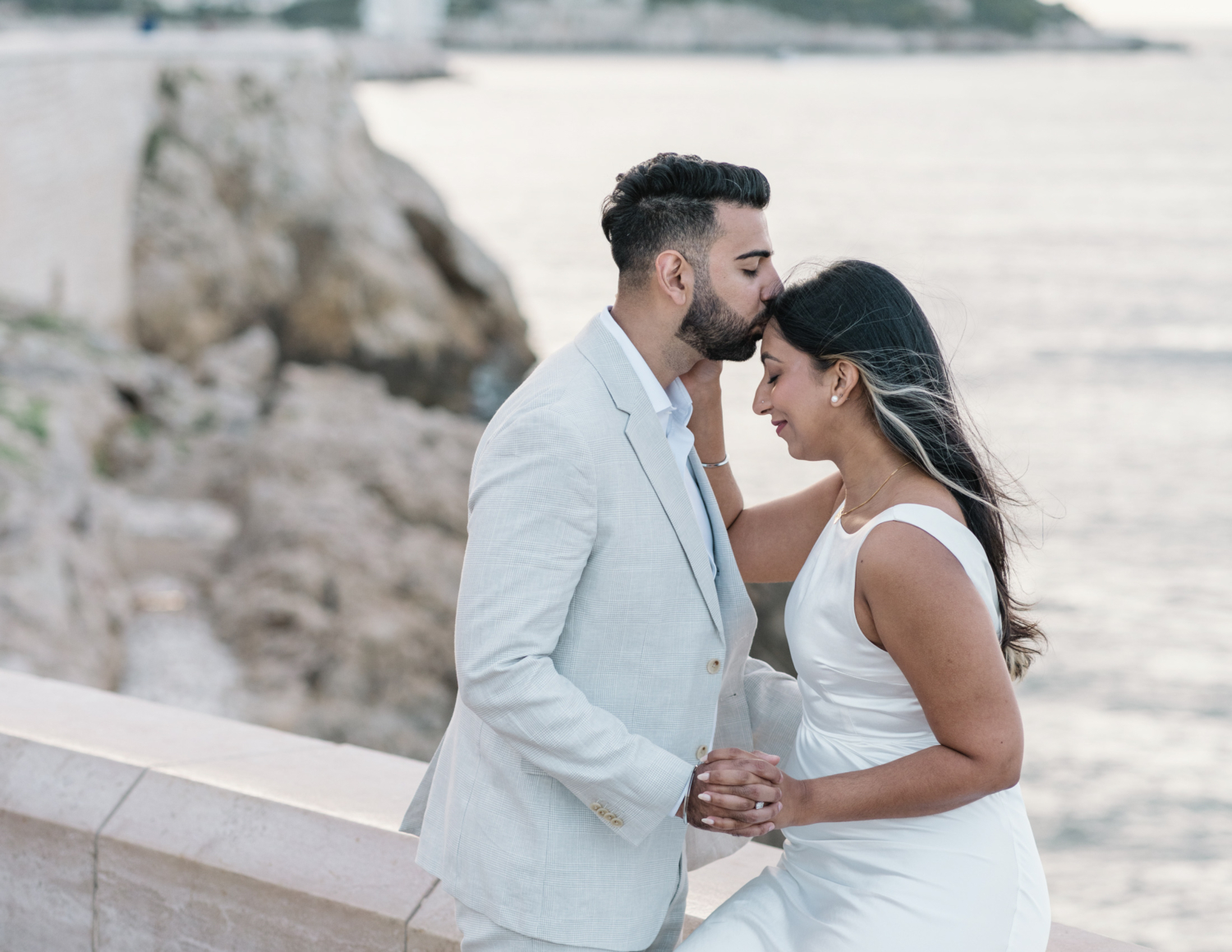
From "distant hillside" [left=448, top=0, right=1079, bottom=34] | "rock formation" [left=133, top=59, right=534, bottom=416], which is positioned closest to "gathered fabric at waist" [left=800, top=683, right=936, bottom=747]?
"rock formation" [left=133, top=59, right=534, bottom=416]

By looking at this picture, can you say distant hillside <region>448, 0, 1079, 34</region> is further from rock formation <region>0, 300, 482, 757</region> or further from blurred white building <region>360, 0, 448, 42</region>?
rock formation <region>0, 300, 482, 757</region>

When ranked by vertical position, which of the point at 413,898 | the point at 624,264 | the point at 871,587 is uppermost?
the point at 624,264

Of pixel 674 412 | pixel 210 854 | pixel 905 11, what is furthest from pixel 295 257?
pixel 905 11

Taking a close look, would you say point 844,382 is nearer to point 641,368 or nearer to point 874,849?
point 641,368

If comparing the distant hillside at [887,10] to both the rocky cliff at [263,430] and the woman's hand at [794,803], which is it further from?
the woman's hand at [794,803]

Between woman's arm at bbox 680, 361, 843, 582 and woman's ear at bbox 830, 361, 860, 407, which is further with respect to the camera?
woman's arm at bbox 680, 361, 843, 582

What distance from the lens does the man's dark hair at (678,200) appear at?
226 centimetres

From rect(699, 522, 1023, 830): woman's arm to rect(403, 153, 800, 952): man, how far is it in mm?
131

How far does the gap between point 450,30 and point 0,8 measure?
96.0 meters

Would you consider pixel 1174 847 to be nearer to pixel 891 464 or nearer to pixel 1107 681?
pixel 1107 681

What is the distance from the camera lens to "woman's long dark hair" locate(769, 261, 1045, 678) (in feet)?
7.24

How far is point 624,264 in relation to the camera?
234 centimetres

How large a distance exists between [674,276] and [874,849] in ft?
3.34

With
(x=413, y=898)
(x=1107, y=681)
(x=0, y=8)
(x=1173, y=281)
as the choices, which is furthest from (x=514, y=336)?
(x=0, y=8)
